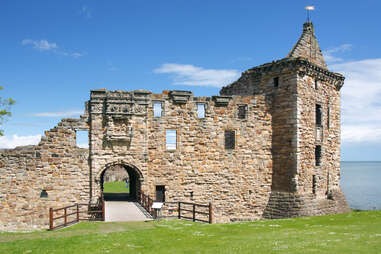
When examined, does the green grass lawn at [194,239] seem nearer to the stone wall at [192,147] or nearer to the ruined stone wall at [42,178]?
the ruined stone wall at [42,178]

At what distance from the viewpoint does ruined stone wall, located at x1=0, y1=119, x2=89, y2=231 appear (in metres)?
20.2

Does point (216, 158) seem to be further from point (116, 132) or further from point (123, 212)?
point (123, 212)

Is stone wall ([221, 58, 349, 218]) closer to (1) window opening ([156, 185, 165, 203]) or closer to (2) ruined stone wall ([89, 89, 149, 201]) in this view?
(1) window opening ([156, 185, 165, 203])

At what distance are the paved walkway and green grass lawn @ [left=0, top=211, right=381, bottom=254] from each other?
1100mm

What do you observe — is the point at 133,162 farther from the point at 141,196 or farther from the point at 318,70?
the point at 318,70

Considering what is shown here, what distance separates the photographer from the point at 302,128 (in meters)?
24.0

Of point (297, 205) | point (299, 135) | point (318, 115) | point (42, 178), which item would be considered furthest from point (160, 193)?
point (318, 115)

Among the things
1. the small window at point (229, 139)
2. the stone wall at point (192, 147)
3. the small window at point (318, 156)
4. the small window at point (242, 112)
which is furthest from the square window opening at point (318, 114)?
the small window at point (229, 139)

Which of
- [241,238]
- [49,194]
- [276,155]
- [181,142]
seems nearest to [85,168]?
[49,194]

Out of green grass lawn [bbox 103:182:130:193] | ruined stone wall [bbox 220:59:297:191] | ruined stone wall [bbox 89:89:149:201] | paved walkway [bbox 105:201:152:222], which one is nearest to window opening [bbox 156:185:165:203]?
ruined stone wall [bbox 89:89:149:201]

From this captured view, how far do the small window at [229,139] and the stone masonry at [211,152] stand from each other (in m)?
0.07

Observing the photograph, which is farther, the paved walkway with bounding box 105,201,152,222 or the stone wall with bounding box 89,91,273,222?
the stone wall with bounding box 89,91,273,222

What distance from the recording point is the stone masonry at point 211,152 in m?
20.8

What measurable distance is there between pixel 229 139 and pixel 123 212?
28.8 feet
